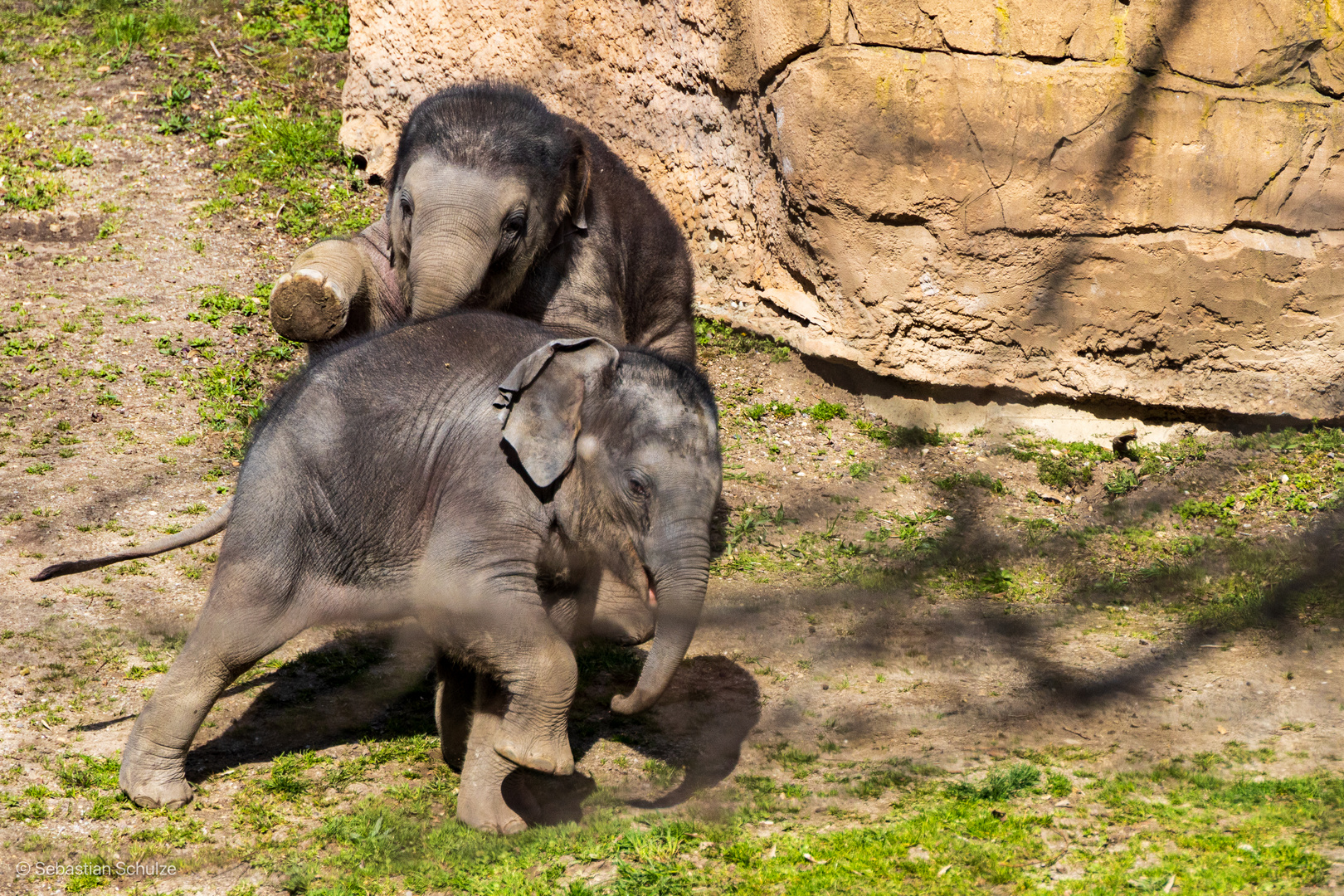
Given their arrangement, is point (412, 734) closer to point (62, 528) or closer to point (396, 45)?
point (62, 528)

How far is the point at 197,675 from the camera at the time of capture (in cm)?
445

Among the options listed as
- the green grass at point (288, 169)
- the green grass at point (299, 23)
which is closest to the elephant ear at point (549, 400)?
the green grass at point (288, 169)

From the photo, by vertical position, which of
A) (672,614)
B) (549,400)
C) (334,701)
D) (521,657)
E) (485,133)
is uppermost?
(485,133)

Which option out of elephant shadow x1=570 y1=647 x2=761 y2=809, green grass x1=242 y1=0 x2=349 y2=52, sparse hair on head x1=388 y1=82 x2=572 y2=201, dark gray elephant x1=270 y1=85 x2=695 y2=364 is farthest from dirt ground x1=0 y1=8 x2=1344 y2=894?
green grass x1=242 y1=0 x2=349 y2=52

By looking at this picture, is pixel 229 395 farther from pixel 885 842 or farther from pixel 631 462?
pixel 885 842

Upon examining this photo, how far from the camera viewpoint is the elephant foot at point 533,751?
13.6 ft

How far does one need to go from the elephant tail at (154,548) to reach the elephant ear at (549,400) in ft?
4.06

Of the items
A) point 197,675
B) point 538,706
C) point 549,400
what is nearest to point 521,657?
point 538,706

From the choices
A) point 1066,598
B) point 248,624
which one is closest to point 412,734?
point 248,624

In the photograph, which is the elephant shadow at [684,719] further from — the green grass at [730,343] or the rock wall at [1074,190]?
the green grass at [730,343]

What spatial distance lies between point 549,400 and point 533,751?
3.66ft

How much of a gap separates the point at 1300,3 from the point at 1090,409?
239 cm

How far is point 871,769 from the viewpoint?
460 cm

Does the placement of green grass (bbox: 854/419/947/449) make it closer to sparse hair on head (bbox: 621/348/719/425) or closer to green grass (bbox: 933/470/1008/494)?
green grass (bbox: 933/470/1008/494)
